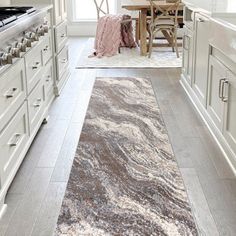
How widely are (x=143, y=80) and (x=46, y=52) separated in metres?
1.75

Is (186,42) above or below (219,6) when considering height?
below

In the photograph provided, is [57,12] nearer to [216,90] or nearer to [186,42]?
[186,42]

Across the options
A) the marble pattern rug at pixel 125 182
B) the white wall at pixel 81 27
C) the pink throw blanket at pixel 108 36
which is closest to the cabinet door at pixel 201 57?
the marble pattern rug at pixel 125 182

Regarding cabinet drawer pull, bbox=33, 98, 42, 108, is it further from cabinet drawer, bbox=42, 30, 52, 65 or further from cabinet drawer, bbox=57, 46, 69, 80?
cabinet drawer, bbox=57, 46, 69, 80

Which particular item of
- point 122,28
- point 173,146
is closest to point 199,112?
point 173,146

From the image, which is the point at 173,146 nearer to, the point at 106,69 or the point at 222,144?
the point at 222,144

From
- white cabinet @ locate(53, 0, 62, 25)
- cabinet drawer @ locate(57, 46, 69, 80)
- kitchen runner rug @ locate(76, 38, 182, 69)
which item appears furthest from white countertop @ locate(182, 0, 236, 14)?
kitchen runner rug @ locate(76, 38, 182, 69)

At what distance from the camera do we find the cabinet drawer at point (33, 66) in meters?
2.95

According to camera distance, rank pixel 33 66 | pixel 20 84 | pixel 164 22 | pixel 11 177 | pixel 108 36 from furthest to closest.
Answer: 1. pixel 108 36
2. pixel 164 22
3. pixel 33 66
4. pixel 20 84
5. pixel 11 177

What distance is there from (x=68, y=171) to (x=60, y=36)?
2249 mm

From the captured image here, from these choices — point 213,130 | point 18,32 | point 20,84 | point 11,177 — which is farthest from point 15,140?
point 213,130

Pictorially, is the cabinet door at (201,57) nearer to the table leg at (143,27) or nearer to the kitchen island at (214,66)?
the kitchen island at (214,66)

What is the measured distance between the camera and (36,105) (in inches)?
127

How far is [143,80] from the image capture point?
5.25 metres
